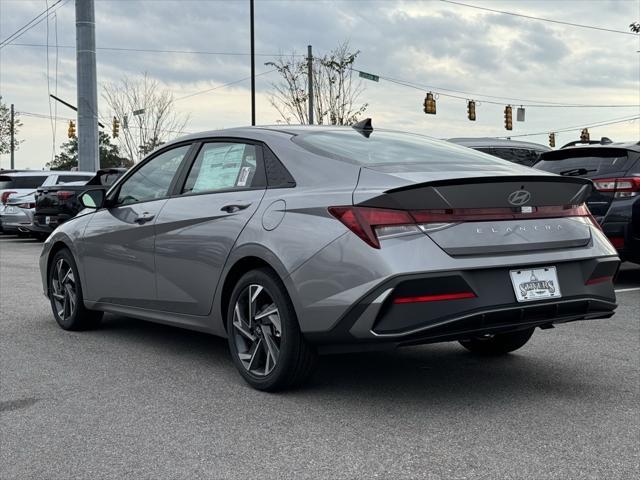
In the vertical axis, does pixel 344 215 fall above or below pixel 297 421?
above

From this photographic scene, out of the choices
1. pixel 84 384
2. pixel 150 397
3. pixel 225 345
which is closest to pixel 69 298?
pixel 225 345

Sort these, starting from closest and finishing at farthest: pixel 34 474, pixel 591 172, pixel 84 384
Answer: pixel 34 474
pixel 84 384
pixel 591 172

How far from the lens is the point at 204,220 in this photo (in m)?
5.26

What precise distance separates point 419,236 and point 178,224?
196 centimetres

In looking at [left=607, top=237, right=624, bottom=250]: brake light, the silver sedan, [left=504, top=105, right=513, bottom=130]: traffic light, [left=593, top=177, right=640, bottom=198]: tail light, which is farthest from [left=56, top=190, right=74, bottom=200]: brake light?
[left=504, top=105, right=513, bottom=130]: traffic light

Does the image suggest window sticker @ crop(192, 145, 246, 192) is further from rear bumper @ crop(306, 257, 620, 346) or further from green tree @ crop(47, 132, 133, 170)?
green tree @ crop(47, 132, 133, 170)

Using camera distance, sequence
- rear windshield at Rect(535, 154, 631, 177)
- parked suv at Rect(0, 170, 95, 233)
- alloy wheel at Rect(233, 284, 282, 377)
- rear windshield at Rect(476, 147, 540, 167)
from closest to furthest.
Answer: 1. alloy wheel at Rect(233, 284, 282, 377)
2. rear windshield at Rect(535, 154, 631, 177)
3. rear windshield at Rect(476, 147, 540, 167)
4. parked suv at Rect(0, 170, 95, 233)

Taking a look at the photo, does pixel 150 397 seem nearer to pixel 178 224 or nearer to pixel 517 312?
pixel 178 224

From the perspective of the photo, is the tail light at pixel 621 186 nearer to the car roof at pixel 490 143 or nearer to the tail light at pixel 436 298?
the car roof at pixel 490 143

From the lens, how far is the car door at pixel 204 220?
504 centimetres

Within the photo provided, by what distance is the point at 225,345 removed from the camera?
624 centimetres

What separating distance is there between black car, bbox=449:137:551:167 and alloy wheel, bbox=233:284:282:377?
8940 mm

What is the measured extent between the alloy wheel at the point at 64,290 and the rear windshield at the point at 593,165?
5.48 metres

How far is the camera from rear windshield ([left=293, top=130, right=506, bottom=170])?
15.6ft
